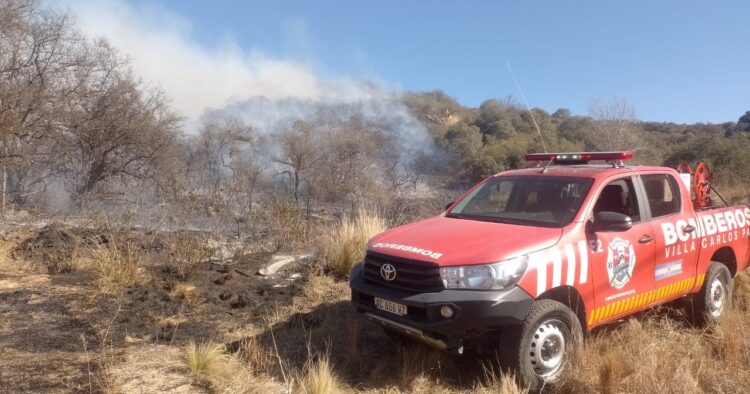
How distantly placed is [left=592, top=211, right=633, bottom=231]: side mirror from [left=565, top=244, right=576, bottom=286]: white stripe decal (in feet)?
1.14

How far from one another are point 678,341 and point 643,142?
3055 cm

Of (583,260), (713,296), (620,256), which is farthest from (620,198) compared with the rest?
(713,296)

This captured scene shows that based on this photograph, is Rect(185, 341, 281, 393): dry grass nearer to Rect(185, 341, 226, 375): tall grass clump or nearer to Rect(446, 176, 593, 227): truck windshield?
Rect(185, 341, 226, 375): tall grass clump

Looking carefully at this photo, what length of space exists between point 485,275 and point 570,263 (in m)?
0.75

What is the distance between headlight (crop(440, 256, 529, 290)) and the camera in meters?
3.67

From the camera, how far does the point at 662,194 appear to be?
5121mm

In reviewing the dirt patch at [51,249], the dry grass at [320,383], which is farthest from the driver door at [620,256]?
the dirt patch at [51,249]

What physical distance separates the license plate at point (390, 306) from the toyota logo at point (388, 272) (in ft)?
0.56

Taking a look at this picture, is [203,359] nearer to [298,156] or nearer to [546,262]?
[546,262]

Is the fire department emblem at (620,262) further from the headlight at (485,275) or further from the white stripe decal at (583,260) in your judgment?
the headlight at (485,275)

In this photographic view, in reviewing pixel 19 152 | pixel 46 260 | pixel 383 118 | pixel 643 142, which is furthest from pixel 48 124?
pixel 383 118

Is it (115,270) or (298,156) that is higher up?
(298,156)

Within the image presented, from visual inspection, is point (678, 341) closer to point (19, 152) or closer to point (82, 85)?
point (19, 152)

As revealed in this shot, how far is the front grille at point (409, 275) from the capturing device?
3.77m
